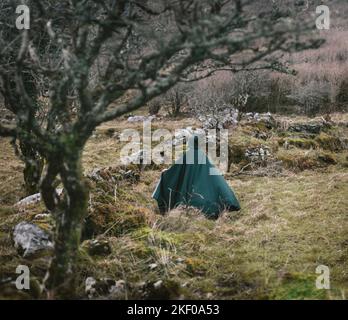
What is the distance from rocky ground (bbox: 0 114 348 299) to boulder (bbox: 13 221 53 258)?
0.01 metres

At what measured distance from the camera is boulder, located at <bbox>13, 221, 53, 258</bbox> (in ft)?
16.7

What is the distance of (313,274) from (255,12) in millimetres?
3027

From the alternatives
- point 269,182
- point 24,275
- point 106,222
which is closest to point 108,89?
point 24,275

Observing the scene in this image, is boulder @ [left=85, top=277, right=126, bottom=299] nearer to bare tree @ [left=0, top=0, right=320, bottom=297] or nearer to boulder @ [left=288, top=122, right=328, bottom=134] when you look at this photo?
bare tree @ [left=0, top=0, right=320, bottom=297]

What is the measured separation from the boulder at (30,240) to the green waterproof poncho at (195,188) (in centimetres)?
274

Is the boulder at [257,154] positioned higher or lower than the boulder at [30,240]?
higher

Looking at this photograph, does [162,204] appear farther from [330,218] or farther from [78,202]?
[78,202]

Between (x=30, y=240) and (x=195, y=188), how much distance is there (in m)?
3.40

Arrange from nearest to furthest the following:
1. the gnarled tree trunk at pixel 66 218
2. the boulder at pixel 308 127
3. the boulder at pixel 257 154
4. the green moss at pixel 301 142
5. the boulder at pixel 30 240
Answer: the gnarled tree trunk at pixel 66 218, the boulder at pixel 30 240, the boulder at pixel 257 154, the green moss at pixel 301 142, the boulder at pixel 308 127

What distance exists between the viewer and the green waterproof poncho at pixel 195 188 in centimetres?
777

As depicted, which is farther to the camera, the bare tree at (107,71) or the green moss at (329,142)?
the green moss at (329,142)

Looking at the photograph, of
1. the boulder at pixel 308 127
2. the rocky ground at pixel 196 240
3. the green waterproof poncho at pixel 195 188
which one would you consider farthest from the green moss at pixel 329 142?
the green waterproof poncho at pixel 195 188

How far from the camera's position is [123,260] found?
538cm

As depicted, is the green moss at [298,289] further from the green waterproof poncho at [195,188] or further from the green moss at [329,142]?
the green moss at [329,142]
